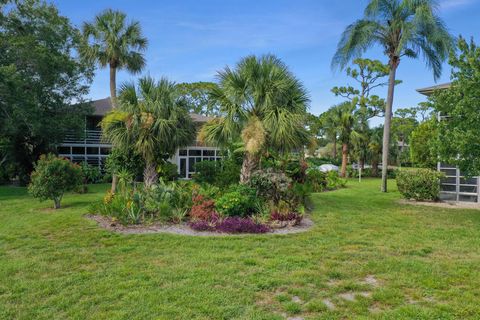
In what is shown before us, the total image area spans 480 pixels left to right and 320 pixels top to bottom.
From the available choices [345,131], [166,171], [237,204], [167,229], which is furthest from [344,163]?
[167,229]

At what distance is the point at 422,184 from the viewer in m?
13.3

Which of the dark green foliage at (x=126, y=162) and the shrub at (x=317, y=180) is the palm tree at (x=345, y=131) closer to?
the shrub at (x=317, y=180)

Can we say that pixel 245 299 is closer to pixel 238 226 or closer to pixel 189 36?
pixel 238 226

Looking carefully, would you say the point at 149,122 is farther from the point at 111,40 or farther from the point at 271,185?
the point at 111,40

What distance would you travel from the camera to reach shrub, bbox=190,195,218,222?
326 inches

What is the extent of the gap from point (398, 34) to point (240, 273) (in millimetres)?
15941

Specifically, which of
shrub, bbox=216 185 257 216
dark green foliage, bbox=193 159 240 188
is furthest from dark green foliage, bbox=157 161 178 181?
shrub, bbox=216 185 257 216

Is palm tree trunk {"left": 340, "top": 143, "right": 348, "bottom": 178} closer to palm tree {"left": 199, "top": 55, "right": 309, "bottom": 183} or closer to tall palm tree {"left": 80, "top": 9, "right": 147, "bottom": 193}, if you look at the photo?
tall palm tree {"left": 80, "top": 9, "right": 147, "bottom": 193}

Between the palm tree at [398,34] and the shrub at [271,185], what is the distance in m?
10.0

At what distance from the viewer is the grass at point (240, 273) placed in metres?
3.76

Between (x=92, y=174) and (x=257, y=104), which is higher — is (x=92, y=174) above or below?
below

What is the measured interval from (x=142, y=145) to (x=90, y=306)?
904 cm

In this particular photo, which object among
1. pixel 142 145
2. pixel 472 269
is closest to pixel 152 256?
pixel 472 269

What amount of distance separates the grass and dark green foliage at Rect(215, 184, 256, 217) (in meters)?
1.51
